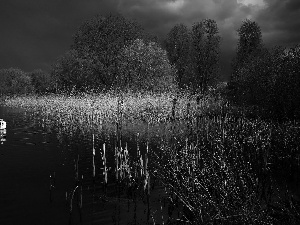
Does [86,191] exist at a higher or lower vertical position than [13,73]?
lower

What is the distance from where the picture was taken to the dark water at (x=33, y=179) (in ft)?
21.9

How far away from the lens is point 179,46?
64.1 metres

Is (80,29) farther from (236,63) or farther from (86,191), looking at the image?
(86,191)

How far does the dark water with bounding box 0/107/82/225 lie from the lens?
21.9 ft

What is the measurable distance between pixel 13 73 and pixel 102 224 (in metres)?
103

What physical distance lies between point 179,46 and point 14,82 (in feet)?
166

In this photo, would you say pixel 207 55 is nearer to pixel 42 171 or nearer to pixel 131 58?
pixel 131 58

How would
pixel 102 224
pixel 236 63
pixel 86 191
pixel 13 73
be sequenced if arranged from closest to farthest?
1. pixel 102 224
2. pixel 86 191
3. pixel 236 63
4. pixel 13 73

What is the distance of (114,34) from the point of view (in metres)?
46.7

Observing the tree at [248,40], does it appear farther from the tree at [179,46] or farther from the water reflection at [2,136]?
the water reflection at [2,136]

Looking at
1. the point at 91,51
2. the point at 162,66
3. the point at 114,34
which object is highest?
the point at 114,34

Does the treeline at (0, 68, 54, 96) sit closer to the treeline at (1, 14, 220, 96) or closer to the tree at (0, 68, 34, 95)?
the tree at (0, 68, 34, 95)

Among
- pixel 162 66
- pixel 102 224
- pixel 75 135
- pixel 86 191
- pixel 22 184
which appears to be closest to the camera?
pixel 102 224

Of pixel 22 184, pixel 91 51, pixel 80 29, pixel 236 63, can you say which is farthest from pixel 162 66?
pixel 22 184
